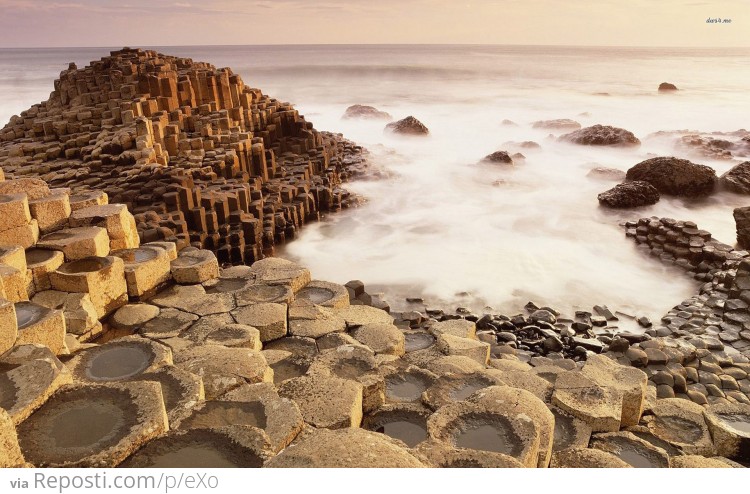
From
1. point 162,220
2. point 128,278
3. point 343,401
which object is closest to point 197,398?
point 343,401

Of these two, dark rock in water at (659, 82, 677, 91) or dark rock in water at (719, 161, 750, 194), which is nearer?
dark rock in water at (719, 161, 750, 194)

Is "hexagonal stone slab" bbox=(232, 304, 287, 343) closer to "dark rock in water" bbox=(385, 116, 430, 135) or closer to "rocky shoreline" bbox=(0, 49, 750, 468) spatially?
"rocky shoreline" bbox=(0, 49, 750, 468)

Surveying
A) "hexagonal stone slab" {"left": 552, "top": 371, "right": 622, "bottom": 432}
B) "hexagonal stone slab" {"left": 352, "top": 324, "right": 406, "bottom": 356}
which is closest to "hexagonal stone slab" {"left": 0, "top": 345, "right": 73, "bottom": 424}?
"hexagonal stone slab" {"left": 352, "top": 324, "right": 406, "bottom": 356}

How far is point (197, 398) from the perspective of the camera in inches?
97.4

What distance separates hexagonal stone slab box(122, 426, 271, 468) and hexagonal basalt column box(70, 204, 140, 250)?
242 centimetres

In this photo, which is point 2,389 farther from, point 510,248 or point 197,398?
point 510,248

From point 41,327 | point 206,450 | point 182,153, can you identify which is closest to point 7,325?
point 41,327

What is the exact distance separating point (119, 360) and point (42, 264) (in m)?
1.13

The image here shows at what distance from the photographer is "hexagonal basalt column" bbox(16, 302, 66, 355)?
2742 mm

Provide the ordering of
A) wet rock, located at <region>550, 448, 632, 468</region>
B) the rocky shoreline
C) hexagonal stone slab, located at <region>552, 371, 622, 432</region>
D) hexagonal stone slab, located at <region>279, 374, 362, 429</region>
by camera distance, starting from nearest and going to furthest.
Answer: the rocky shoreline
wet rock, located at <region>550, 448, 632, 468</region>
hexagonal stone slab, located at <region>279, 374, 362, 429</region>
hexagonal stone slab, located at <region>552, 371, 622, 432</region>

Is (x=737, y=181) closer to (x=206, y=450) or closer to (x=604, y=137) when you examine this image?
(x=604, y=137)

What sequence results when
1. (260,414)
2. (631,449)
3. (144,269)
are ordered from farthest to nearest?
(144,269), (631,449), (260,414)

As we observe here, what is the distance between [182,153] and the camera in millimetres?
9141

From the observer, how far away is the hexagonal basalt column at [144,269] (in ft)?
12.8
